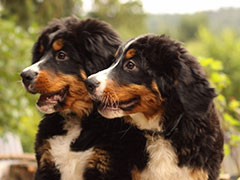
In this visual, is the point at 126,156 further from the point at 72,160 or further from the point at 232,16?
the point at 232,16

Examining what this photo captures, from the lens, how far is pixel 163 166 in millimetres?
2551

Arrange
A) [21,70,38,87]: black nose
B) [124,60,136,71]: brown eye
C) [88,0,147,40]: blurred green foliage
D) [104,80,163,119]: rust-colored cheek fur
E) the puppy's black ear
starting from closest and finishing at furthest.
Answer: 1. the puppy's black ear
2. [104,80,163,119]: rust-colored cheek fur
3. [124,60,136,71]: brown eye
4. [21,70,38,87]: black nose
5. [88,0,147,40]: blurred green foliage

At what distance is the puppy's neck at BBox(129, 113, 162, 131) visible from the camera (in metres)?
2.62

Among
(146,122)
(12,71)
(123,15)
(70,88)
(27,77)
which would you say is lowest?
(123,15)

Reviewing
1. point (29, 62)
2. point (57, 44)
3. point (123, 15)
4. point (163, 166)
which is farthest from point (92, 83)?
point (123, 15)

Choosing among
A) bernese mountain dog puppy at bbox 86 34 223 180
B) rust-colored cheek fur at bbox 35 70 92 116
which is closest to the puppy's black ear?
bernese mountain dog puppy at bbox 86 34 223 180

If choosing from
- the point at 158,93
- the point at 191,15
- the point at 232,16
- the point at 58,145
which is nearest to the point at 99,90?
the point at 158,93

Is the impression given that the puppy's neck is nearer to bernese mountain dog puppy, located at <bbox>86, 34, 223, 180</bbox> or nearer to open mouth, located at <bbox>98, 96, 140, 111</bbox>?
bernese mountain dog puppy, located at <bbox>86, 34, 223, 180</bbox>

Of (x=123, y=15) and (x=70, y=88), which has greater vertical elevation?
(x=70, y=88)

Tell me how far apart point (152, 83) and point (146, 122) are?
343 mm

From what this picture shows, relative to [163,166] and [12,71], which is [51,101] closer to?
[163,166]

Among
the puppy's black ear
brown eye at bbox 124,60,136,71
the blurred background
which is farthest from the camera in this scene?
the blurred background

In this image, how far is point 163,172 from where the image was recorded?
2.54m

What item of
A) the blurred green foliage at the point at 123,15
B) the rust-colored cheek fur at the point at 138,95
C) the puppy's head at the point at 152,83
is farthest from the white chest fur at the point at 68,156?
the blurred green foliage at the point at 123,15
